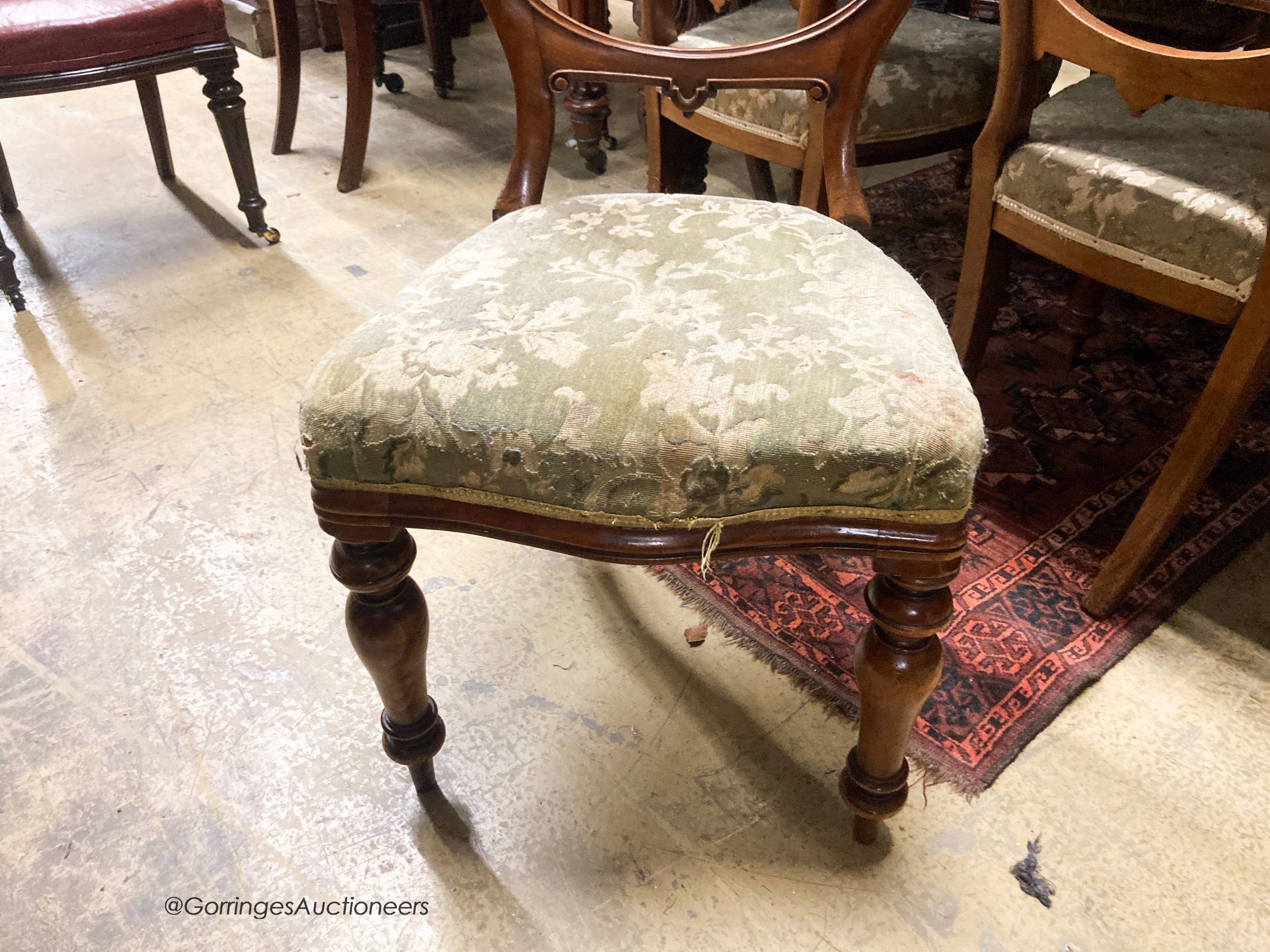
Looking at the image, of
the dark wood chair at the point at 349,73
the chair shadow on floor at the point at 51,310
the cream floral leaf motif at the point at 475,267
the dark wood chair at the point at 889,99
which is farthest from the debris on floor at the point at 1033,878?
the dark wood chair at the point at 349,73

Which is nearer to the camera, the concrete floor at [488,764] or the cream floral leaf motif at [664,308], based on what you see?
the cream floral leaf motif at [664,308]

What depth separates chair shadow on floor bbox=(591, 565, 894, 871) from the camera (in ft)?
2.98

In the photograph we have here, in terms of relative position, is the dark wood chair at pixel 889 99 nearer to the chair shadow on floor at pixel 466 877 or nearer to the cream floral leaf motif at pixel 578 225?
the cream floral leaf motif at pixel 578 225

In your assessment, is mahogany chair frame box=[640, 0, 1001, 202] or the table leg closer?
mahogany chair frame box=[640, 0, 1001, 202]

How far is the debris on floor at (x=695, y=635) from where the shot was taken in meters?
1.14

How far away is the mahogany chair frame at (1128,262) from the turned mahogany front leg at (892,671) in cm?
50

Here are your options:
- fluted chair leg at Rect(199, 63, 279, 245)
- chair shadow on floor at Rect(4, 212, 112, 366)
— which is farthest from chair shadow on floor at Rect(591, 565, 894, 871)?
fluted chair leg at Rect(199, 63, 279, 245)

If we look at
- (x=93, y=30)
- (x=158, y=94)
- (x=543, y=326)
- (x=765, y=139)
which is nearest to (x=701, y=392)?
(x=543, y=326)

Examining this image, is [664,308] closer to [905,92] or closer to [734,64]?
[734,64]

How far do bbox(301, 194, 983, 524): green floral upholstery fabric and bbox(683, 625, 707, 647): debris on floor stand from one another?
48cm

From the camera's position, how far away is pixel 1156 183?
40.1 inches

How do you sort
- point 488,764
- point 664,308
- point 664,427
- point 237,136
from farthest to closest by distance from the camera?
point 237,136, point 488,764, point 664,308, point 664,427

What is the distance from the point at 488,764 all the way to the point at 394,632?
0.93 ft

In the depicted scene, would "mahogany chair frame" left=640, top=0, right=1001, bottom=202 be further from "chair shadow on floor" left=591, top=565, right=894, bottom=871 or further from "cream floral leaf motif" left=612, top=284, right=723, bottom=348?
"chair shadow on floor" left=591, top=565, right=894, bottom=871
